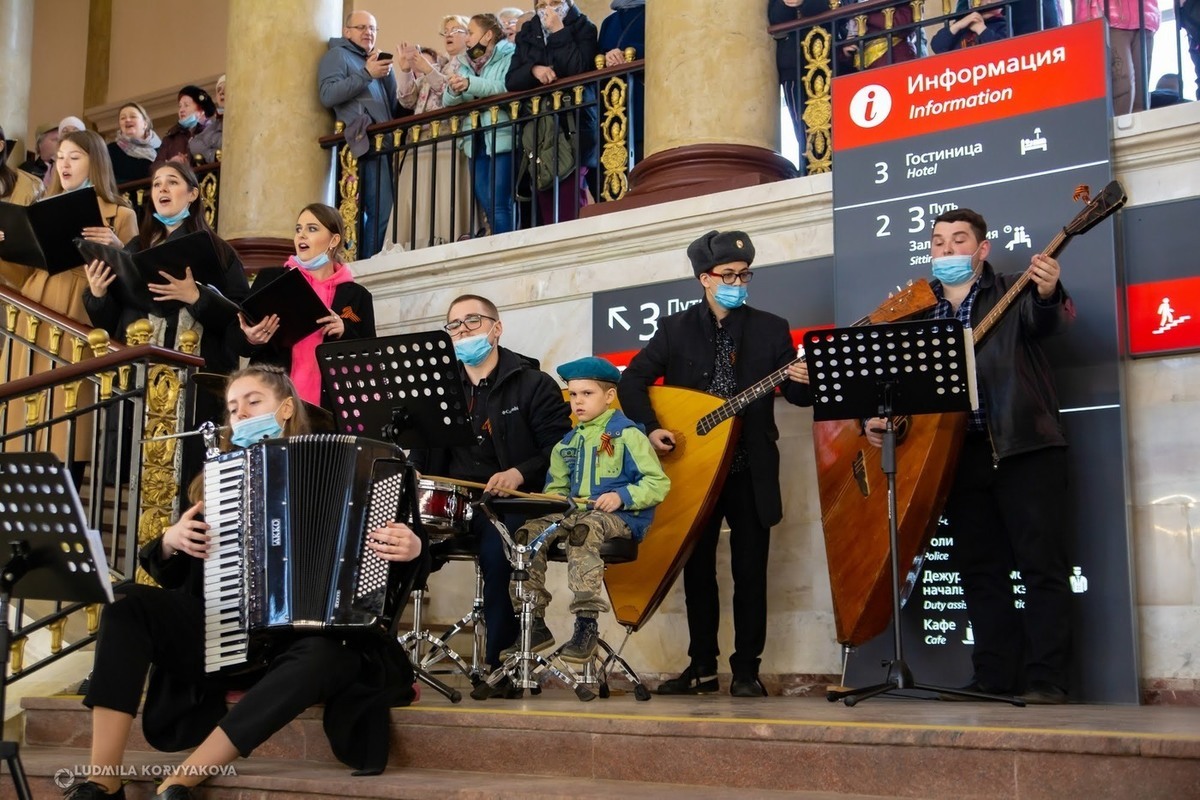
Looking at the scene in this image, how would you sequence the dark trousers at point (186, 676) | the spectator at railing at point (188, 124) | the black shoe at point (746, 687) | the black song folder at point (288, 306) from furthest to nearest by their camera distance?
the spectator at railing at point (188, 124), the black song folder at point (288, 306), the black shoe at point (746, 687), the dark trousers at point (186, 676)

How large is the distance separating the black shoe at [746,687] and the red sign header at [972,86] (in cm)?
242

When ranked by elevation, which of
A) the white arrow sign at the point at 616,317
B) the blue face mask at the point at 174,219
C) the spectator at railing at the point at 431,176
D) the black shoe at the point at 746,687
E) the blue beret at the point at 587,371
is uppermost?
the spectator at railing at the point at 431,176

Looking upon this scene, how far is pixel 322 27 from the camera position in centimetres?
953

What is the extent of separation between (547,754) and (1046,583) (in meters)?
Result: 1.99

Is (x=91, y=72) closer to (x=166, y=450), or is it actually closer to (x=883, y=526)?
(x=166, y=450)

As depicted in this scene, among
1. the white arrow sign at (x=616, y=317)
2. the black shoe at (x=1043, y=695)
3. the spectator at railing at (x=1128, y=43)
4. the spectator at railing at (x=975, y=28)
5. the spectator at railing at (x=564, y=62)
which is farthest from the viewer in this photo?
the spectator at railing at (x=564, y=62)

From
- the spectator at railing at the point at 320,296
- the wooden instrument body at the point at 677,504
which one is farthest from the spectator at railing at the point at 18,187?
the wooden instrument body at the point at 677,504

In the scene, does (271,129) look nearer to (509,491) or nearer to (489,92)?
(489,92)

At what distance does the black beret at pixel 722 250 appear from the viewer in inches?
235

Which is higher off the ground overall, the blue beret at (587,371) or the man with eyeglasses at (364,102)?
the man with eyeglasses at (364,102)

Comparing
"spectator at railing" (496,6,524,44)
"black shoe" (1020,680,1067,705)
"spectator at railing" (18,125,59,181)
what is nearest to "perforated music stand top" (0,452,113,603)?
"black shoe" (1020,680,1067,705)

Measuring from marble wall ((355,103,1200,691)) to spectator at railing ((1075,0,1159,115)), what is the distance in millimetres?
815

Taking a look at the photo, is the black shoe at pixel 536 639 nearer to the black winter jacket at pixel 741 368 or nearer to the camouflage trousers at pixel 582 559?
the camouflage trousers at pixel 582 559

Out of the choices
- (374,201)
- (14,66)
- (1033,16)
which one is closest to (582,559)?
(1033,16)
